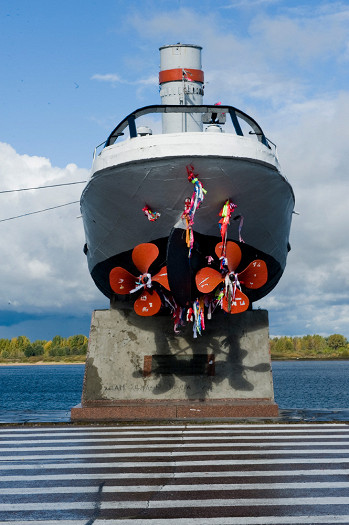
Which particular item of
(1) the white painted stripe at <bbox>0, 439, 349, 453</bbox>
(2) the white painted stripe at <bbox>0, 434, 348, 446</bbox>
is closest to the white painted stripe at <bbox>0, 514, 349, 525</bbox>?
(1) the white painted stripe at <bbox>0, 439, 349, 453</bbox>

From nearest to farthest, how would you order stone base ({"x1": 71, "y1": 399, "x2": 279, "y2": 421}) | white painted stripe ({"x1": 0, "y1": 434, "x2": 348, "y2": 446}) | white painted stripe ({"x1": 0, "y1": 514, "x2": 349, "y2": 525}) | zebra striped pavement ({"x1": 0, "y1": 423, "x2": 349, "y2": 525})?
1. white painted stripe ({"x1": 0, "y1": 514, "x2": 349, "y2": 525})
2. zebra striped pavement ({"x1": 0, "y1": 423, "x2": 349, "y2": 525})
3. white painted stripe ({"x1": 0, "y1": 434, "x2": 348, "y2": 446})
4. stone base ({"x1": 71, "y1": 399, "x2": 279, "y2": 421})

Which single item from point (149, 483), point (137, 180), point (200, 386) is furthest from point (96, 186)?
point (149, 483)

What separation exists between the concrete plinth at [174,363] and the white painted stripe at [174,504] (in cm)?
770

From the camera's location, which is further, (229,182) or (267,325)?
(267,325)

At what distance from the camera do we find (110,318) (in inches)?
649

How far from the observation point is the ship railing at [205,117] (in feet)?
48.8

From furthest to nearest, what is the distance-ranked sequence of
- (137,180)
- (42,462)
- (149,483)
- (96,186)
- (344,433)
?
(96,186) → (137,180) → (344,433) → (42,462) → (149,483)

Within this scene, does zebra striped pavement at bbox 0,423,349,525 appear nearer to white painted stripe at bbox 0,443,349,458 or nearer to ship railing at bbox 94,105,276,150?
white painted stripe at bbox 0,443,349,458

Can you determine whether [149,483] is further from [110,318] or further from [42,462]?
[110,318]

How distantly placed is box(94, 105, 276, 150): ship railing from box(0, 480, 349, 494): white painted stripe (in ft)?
27.8

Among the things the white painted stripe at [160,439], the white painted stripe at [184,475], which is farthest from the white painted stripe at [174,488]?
the white painted stripe at [160,439]

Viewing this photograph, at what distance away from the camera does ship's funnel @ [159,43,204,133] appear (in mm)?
18719

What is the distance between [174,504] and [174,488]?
0.75 meters

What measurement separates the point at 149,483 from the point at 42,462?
7.52 feet
